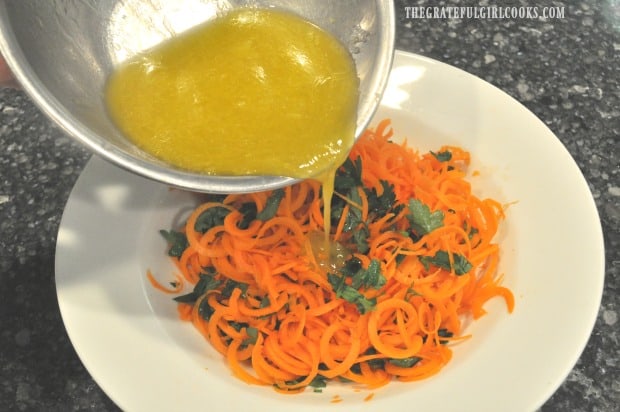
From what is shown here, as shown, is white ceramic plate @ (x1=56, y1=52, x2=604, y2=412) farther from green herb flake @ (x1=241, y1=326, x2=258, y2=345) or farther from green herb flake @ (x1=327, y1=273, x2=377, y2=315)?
green herb flake @ (x1=327, y1=273, x2=377, y2=315)

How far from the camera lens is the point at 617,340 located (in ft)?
8.64

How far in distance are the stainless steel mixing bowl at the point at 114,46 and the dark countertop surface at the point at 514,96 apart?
1.13 meters

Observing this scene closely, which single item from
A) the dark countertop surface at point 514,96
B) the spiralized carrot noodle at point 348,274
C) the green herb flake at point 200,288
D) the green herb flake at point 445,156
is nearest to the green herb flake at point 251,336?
the spiralized carrot noodle at point 348,274

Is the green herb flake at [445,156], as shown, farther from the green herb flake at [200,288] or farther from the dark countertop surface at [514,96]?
the green herb flake at [200,288]

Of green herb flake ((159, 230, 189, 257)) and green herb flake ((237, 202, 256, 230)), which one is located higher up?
green herb flake ((237, 202, 256, 230))

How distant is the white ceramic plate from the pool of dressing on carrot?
704 millimetres

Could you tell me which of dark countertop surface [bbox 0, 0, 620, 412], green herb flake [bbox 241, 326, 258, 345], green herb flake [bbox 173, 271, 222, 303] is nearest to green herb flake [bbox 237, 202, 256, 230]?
green herb flake [bbox 173, 271, 222, 303]

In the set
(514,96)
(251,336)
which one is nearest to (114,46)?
(251,336)

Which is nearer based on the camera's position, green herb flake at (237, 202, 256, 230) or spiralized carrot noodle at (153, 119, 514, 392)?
spiralized carrot noodle at (153, 119, 514, 392)

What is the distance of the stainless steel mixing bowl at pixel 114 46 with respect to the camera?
1869 millimetres

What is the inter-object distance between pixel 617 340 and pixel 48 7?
2.66 metres

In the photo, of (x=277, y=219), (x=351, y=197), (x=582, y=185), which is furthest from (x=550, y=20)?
(x=277, y=219)

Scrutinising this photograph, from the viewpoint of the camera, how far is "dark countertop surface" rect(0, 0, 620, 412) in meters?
2.55

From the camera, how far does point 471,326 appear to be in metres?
2.53
